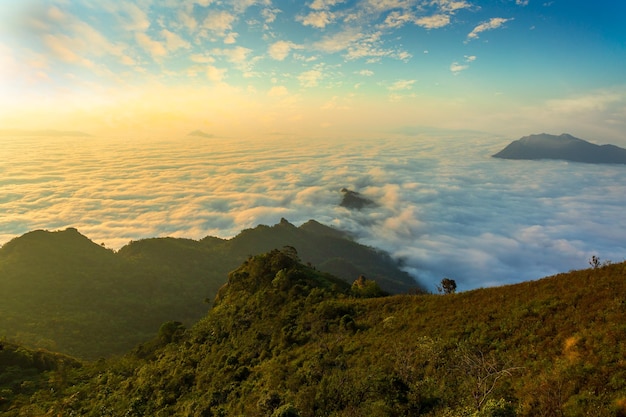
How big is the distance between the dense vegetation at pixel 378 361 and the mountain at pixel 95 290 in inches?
1713

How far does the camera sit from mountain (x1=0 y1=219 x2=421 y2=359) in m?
99.4

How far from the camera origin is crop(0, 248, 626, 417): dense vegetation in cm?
1869

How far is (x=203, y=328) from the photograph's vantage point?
57.0 metres

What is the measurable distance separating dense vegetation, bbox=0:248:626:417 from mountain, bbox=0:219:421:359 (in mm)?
43514

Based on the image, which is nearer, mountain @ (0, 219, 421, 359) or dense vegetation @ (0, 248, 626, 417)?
dense vegetation @ (0, 248, 626, 417)

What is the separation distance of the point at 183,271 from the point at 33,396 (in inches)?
4821

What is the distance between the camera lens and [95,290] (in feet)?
425

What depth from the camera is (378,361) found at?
2827 cm

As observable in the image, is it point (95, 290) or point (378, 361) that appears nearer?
point (378, 361)

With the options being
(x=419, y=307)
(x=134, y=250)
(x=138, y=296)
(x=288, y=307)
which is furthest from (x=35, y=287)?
(x=419, y=307)

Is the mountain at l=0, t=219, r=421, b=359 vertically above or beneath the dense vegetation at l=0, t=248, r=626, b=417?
beneath

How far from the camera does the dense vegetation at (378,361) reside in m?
18.7

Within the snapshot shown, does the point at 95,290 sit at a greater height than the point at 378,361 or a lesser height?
lesser

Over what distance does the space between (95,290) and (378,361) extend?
141661 mm
